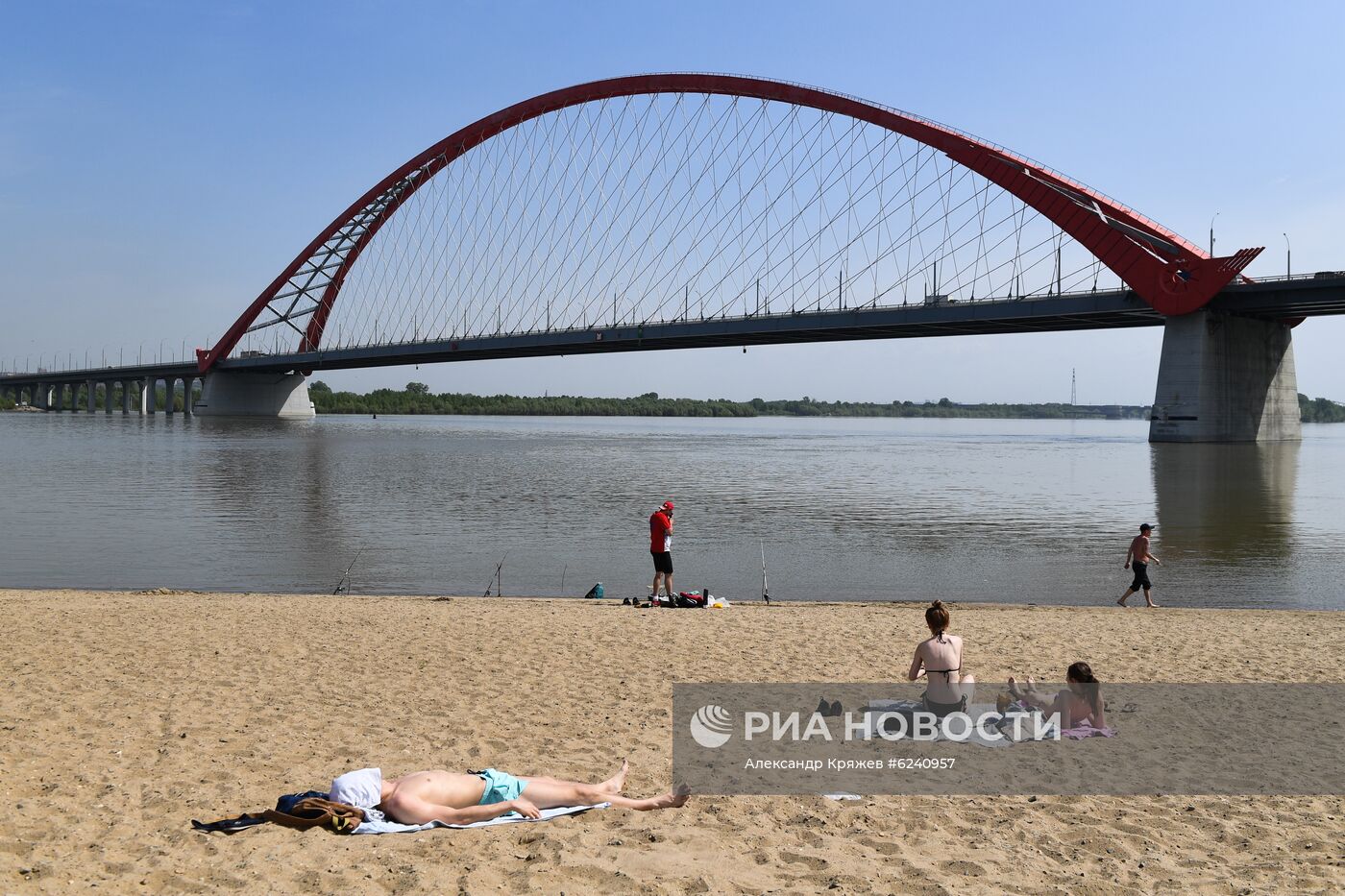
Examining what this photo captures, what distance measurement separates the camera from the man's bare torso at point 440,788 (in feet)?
15.9

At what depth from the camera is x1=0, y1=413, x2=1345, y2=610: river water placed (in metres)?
14.8

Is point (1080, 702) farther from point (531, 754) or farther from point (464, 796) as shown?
point (464, 796)

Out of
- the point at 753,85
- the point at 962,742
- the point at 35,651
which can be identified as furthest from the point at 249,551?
the point at 753,85

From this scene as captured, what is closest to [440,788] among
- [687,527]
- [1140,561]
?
[1140,561]

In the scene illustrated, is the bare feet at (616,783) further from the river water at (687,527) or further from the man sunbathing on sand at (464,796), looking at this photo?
the river water at (687,527)

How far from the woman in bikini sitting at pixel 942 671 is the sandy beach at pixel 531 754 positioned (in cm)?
121

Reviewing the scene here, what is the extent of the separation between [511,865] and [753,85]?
60.3 metres

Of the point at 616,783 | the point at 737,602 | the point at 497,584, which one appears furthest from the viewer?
the point at 497,584

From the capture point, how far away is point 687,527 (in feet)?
69.7

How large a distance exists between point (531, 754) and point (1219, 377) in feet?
182

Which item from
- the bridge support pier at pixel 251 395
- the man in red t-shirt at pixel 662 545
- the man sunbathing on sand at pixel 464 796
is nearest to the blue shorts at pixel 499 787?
the man sunbathing on sand at pixel 464 796

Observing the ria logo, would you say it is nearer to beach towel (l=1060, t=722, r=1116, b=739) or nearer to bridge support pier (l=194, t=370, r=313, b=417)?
beach towel (l=1060, t=722, r=1116, b=739)

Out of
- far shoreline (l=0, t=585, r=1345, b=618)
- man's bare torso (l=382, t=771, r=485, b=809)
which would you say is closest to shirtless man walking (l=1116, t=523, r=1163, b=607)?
far shoreline (l=0, t=585, r=1345, b=618)

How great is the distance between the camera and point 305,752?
591 cm
